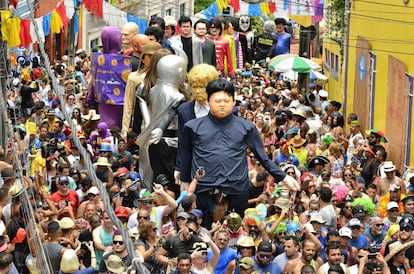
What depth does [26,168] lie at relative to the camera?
15445mm

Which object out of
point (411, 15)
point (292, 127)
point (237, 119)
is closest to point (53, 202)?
point (237, 119)

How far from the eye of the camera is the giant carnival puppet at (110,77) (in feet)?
59.1

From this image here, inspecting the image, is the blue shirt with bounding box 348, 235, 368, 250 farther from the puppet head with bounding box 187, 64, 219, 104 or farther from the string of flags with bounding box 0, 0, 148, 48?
the string of flags with bounding box 0, 0, 148, 48

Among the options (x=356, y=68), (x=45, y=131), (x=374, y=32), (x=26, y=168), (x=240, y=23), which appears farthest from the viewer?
(x=240, y=23)

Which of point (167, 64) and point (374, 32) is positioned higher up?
point (167, 64)

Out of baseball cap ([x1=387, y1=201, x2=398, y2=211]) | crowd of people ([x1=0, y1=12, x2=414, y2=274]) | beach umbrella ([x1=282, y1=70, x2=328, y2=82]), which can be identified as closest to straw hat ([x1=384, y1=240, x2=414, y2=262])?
crowd of people ([x1=0, y1=12, x2=414, y2=274])

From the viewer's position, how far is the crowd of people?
38.4ft

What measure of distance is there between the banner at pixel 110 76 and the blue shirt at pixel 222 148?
5.53 meters

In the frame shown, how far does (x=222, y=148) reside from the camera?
12.4 meters

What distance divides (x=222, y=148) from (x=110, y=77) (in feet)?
20.1

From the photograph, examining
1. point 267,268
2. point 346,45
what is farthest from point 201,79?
point 346,45

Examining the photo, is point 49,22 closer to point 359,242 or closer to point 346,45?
point 346,45

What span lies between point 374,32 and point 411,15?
3.95 metres

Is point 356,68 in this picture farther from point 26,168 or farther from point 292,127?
point 26,168
